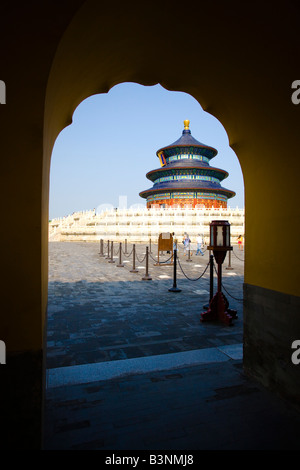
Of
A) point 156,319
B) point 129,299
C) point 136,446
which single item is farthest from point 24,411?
point 129,299

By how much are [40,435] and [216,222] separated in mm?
4524

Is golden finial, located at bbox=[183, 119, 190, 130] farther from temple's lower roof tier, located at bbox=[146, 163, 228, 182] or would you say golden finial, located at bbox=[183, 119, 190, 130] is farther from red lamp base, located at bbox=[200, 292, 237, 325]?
red lamp base, located at bbox=[200, 292, 237, 325]

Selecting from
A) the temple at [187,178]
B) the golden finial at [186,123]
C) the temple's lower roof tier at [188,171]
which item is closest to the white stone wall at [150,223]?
the temple at [187,178]

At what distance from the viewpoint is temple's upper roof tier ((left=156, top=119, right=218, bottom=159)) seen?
154 feet

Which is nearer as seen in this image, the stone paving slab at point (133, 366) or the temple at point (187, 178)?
the stone paving slab at point (133, 366)

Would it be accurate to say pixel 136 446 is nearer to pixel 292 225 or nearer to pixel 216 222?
pixel 292 225

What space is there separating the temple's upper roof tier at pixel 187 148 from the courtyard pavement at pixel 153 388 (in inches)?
1743

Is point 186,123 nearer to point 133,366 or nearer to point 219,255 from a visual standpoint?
point 219,255

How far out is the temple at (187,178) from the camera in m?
43.6

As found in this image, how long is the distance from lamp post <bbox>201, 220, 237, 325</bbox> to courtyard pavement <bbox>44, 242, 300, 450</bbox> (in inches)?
10.1

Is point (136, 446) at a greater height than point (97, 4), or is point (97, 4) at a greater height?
point (97, 4)

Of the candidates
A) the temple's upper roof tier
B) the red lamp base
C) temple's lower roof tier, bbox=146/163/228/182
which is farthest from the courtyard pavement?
the temple's upper roof tier

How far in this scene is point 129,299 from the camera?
7.35m

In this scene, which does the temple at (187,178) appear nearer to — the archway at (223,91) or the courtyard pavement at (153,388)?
the courtyard pavement at (153,388)
